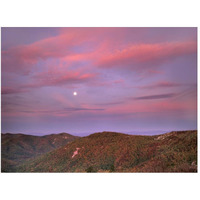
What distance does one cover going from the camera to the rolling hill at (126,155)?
8.48 m

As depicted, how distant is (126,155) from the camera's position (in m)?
11.2

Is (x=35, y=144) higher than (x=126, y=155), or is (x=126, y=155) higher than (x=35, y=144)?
(x=126, y=155)

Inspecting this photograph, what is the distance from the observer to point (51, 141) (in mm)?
21359

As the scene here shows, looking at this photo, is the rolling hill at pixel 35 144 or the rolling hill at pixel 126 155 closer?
the rolling hill at pixel 126 155

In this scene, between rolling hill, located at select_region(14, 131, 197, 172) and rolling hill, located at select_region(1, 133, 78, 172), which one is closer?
rolling hill, located at select_region(14, 131, 197, 172)

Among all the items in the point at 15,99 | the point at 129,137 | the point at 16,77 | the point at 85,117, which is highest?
the point at 16,77

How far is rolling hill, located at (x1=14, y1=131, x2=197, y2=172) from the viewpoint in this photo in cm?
848

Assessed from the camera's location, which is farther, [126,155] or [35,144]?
[35,144]
